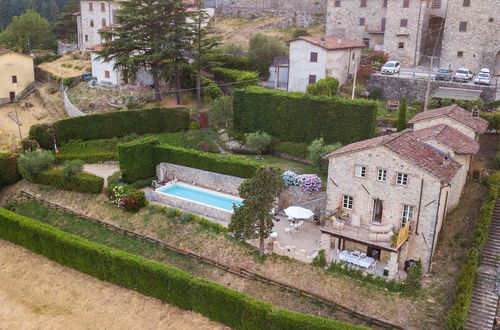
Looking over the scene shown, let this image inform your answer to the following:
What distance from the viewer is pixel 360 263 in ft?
97.6

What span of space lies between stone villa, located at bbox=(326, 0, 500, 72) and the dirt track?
43301 millimetres

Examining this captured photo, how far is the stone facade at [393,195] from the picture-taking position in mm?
28922

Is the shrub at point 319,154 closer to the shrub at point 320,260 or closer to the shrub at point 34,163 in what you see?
the shrub at point 320,260

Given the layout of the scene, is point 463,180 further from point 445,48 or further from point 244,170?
point 445,48

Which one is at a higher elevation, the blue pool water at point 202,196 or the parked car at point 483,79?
the parked car at point 483,79

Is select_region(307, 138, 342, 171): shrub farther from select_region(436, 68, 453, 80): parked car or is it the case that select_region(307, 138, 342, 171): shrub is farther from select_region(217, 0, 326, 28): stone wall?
select_region(217, 0, 326, 28): stone wall

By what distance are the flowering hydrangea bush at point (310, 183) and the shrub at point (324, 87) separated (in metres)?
12.8

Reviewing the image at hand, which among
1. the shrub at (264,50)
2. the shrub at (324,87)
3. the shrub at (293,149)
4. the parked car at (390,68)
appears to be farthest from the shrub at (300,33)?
the shrub at (293,149)

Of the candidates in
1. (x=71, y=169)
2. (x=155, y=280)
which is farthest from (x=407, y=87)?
(x=155, y=280)

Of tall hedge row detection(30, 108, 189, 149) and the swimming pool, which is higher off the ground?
tall hedge row detection(30, 108, 189, 149)

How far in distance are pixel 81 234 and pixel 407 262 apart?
23.1 m

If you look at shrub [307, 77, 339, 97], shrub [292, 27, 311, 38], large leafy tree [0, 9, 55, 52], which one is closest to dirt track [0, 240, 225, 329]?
shrub [307, 77, 339, 97]

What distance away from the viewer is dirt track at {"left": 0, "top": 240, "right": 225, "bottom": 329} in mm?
29141

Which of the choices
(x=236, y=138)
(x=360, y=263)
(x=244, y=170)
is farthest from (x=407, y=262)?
(x=236, y=138)
